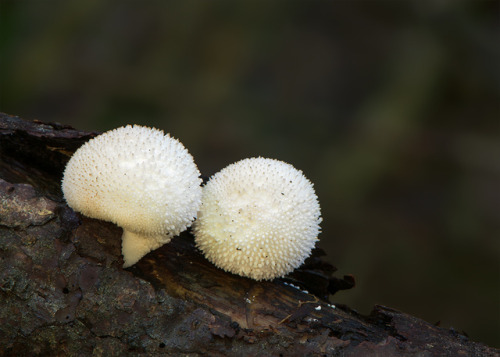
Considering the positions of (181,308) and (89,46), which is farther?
(89,46)

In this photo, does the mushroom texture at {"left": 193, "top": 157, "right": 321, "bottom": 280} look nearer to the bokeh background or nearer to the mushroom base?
the mushroom base

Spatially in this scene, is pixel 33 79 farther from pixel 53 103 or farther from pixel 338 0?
pixel 338 0

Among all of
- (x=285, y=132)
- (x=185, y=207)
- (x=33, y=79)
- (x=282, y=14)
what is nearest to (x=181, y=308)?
(x=185, y=207)

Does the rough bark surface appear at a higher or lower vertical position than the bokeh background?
lower

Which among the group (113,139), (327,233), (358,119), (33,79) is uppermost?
(358,119)

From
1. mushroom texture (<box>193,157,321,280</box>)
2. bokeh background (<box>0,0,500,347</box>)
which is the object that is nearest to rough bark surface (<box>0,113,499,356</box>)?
mushroom texture (<box>193,157,321,280</box>)

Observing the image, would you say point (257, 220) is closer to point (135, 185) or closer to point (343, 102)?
point (135, 185)

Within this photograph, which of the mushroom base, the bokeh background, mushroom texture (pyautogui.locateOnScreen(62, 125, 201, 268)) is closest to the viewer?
mushroom texture (pyautogui.locateOnScreen(62, 125, 201, 268))
